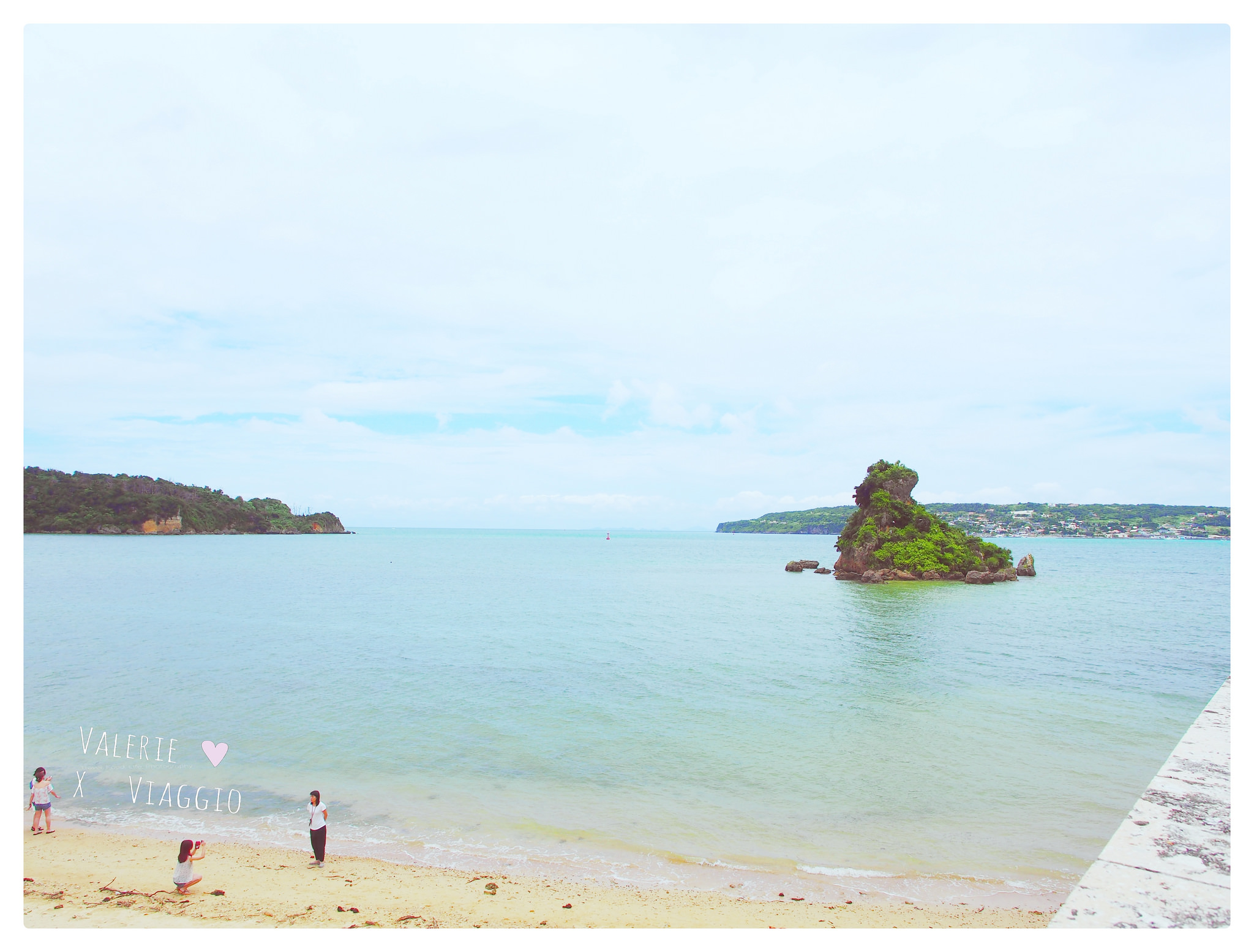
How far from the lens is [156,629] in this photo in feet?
109

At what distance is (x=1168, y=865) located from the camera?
665cm

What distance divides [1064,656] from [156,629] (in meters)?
46.7

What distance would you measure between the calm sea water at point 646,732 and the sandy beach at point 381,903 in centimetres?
68

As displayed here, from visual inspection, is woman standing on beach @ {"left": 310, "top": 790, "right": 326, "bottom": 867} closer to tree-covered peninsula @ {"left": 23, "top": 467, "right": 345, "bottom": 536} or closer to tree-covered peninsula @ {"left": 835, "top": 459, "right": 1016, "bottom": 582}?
tree-covered peninsula @ {"left": 835, "top": 459, "right": 1016, "bottom": 582}

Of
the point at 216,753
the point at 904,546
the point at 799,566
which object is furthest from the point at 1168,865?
the point at 799,566

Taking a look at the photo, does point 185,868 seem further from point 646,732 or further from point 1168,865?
point 1168,865

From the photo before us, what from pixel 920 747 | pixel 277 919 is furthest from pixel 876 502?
pixel 277 919

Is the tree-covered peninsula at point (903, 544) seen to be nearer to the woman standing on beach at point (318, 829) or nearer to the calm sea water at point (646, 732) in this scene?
the calm sea water at point (646, 732)

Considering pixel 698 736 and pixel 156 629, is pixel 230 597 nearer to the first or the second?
pixel 156 629

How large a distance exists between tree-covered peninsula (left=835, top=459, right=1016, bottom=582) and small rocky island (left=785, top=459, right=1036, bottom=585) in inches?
2.8

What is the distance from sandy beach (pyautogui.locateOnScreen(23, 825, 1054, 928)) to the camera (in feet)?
27.3

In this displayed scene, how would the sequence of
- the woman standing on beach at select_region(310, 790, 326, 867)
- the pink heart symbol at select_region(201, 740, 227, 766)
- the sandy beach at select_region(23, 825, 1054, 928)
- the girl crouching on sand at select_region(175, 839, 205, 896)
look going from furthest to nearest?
the pink heart symbol at select_region(201, 740, 227, 766), the woman standing on beach at select_region(310, 790, 326, 867), the girl crouching on sand at select_region(175, 839, 205, 896), the sandy beach at select_region(23, 825, 1054, 928)

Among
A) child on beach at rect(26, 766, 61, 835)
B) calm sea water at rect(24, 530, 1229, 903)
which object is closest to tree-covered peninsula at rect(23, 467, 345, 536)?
calm sea water at rect(24, 530, 1229, 903)

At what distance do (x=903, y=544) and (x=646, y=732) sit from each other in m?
59.6
